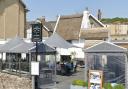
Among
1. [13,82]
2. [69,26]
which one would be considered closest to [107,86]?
[13,82]

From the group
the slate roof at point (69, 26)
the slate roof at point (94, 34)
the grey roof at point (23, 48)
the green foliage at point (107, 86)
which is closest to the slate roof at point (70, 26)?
the slate roof at point (69, 26)

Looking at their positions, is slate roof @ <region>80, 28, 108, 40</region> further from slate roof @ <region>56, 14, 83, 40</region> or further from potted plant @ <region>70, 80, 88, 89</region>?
potted plant @ <region>70, 80, 88, 89</region>

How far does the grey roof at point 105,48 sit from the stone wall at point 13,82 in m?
5.23

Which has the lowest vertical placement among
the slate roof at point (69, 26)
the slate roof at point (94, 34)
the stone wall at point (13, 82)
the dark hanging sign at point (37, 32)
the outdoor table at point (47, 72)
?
the stone wall at point (13, 82)

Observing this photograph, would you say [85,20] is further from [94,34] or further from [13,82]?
[13,82]

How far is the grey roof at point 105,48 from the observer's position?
78.2ft

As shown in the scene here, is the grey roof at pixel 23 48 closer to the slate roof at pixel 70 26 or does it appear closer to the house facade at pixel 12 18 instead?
the house facade at pixel 12 18

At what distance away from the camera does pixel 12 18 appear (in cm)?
5316

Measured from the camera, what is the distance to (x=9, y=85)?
28203 millimetres

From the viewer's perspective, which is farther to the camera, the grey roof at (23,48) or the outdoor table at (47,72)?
the grey roof at (23,48)

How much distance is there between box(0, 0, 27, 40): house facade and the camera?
2032 inches

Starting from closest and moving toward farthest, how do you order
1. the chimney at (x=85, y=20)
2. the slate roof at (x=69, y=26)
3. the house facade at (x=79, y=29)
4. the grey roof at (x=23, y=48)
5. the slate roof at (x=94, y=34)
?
the grey roof at (x=23, y=48) → the slate roof at (x=94, y=34) → the house facade at (x=79, y=29) → the slate roof at (x=69, y=26) → the chimney at (x=85, y=20)

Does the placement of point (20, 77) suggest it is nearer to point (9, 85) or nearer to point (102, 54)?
point (9, 85)

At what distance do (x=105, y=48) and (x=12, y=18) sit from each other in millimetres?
30962
